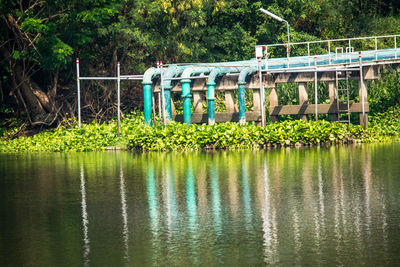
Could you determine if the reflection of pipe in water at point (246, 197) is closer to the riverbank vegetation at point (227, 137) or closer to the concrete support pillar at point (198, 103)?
the riverbank vegetation at point (227, 137)

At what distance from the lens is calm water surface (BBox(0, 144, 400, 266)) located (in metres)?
8.48

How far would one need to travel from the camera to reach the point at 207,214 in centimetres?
1109

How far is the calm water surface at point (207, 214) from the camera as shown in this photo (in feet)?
27.8

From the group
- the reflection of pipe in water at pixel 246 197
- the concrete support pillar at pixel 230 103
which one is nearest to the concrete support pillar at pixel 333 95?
the concrete support pillar at pixel 230 103

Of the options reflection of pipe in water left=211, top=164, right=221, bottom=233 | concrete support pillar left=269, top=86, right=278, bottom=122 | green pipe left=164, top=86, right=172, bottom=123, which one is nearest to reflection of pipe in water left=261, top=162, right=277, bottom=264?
reflection of pipe in water left=211, top=164, right=221, bottom=233

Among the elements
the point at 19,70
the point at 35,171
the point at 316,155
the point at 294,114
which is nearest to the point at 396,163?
the point at 316,155

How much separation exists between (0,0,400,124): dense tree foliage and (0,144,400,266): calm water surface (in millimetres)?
13006

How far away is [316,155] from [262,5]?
19855 mm

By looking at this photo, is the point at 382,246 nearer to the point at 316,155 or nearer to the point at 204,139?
the point at 316,155

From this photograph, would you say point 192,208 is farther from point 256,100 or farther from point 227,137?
point 256,100

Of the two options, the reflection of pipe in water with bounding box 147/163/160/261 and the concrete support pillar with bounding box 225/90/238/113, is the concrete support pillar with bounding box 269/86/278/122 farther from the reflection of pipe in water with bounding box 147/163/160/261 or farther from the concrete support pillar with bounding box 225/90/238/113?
the reflection of pipe in water with bounding box 147/163/160/261

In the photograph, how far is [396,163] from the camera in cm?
1756

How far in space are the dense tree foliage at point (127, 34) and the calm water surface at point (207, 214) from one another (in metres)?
13.0

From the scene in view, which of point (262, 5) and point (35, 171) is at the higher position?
point (262, 5)
